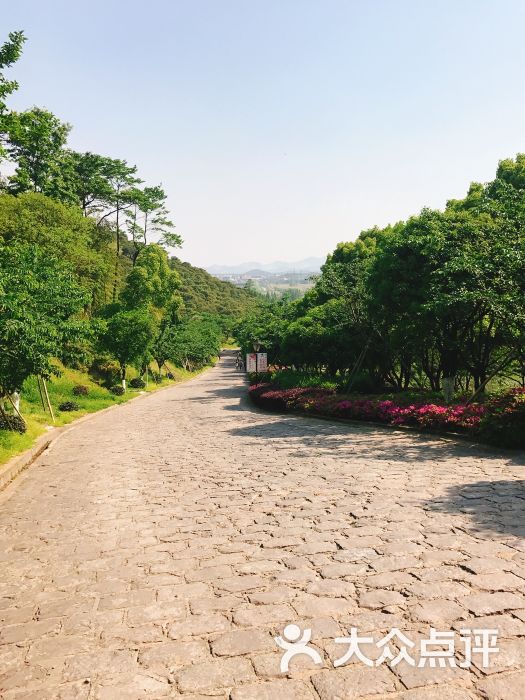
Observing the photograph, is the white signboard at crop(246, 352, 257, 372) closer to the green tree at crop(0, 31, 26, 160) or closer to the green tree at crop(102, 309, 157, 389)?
the green tree at crop(102, 309, 157, 389)

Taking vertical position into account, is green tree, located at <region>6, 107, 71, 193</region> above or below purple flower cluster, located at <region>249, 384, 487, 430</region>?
above

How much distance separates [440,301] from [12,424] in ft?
42.4

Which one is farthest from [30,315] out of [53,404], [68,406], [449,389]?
[53,404]

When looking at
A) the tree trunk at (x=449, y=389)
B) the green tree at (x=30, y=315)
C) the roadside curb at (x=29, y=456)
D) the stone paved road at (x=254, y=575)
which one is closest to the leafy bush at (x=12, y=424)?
the roadside curb at (x=29, y=456)

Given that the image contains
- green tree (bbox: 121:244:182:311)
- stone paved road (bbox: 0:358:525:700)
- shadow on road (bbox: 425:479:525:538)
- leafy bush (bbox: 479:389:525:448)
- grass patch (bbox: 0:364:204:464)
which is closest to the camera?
stone paved road (bbox: 0:358:525:700)

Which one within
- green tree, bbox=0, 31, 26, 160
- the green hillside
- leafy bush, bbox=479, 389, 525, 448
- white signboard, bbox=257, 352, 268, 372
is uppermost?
the green hillside

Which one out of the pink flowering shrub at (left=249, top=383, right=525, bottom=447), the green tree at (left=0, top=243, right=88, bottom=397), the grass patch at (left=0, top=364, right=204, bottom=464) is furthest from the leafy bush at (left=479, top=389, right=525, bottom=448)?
the grass patch at (left=0, top=364, right=204, bottom=464)

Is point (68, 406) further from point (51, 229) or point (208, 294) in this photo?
point (208, 294)

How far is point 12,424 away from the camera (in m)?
14.5

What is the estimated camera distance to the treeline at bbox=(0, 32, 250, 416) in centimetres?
1162

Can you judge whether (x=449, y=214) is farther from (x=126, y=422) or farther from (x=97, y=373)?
(x=97, y=373)

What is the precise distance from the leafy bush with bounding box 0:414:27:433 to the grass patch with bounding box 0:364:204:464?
241 mm

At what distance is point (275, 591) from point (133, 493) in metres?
4.78

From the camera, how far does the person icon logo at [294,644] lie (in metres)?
3.37
